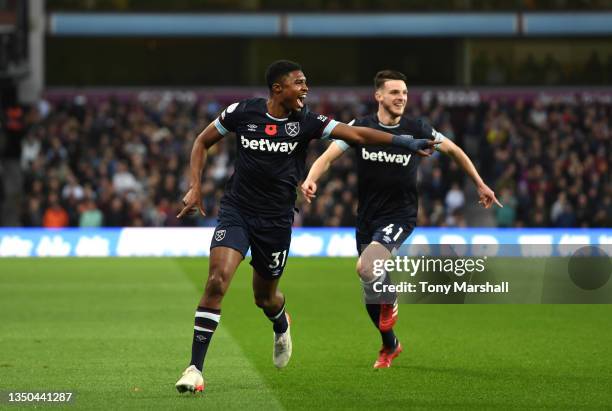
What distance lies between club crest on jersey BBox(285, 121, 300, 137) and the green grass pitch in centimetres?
193

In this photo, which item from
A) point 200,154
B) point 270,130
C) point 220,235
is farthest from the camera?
point 200,154

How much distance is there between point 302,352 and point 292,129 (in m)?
3.15

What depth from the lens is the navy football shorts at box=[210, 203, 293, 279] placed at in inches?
382

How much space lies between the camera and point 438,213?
93.9ft

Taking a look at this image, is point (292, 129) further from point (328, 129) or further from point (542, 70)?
point (542, 70)

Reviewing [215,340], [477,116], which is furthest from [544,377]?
[477,116]

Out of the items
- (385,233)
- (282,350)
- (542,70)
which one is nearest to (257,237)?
(282,350)

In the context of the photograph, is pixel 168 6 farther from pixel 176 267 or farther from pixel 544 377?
pixel 544 377

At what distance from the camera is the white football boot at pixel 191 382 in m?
9.09

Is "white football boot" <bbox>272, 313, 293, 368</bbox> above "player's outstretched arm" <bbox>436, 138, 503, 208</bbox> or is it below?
below

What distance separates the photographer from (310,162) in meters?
29.6

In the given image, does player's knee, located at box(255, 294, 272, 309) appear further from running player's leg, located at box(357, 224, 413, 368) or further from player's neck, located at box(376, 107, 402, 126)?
player's neck, located at box(376, 107, 402, 126)

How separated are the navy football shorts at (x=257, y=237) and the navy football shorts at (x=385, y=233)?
1.40 meters

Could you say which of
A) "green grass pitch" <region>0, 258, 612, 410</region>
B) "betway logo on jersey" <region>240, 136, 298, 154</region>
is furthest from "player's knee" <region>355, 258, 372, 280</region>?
"betway logo on jersey" <region>240, 136, 298, 154</region>
